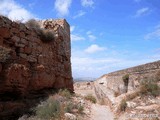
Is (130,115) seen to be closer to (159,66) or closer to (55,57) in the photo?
(55,57)

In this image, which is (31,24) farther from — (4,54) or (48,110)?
(48,110)

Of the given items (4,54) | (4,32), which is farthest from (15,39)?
(4,54)

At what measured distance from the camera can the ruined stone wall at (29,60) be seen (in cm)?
739

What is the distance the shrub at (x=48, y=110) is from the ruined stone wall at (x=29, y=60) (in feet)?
3.00

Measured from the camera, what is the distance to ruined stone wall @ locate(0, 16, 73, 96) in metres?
7.39

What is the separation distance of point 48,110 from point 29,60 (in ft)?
7.32

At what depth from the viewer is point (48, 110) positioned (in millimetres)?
7305

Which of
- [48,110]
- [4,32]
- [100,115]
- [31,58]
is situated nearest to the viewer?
[48,110]

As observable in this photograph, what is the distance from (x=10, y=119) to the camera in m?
6.89

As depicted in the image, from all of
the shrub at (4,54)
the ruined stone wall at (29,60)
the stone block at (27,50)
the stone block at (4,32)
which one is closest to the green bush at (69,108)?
the ruined stone wall at (29,60)

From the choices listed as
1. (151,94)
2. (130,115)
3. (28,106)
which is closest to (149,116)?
(130,115)

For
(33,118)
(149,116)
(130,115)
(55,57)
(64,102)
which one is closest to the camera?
(33,118)

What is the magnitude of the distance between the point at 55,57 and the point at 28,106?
371 centimetres


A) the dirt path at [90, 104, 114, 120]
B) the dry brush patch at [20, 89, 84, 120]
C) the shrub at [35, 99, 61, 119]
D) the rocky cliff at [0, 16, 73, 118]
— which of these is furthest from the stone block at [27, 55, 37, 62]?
the dirt path at [90, 104, 114, 120]
